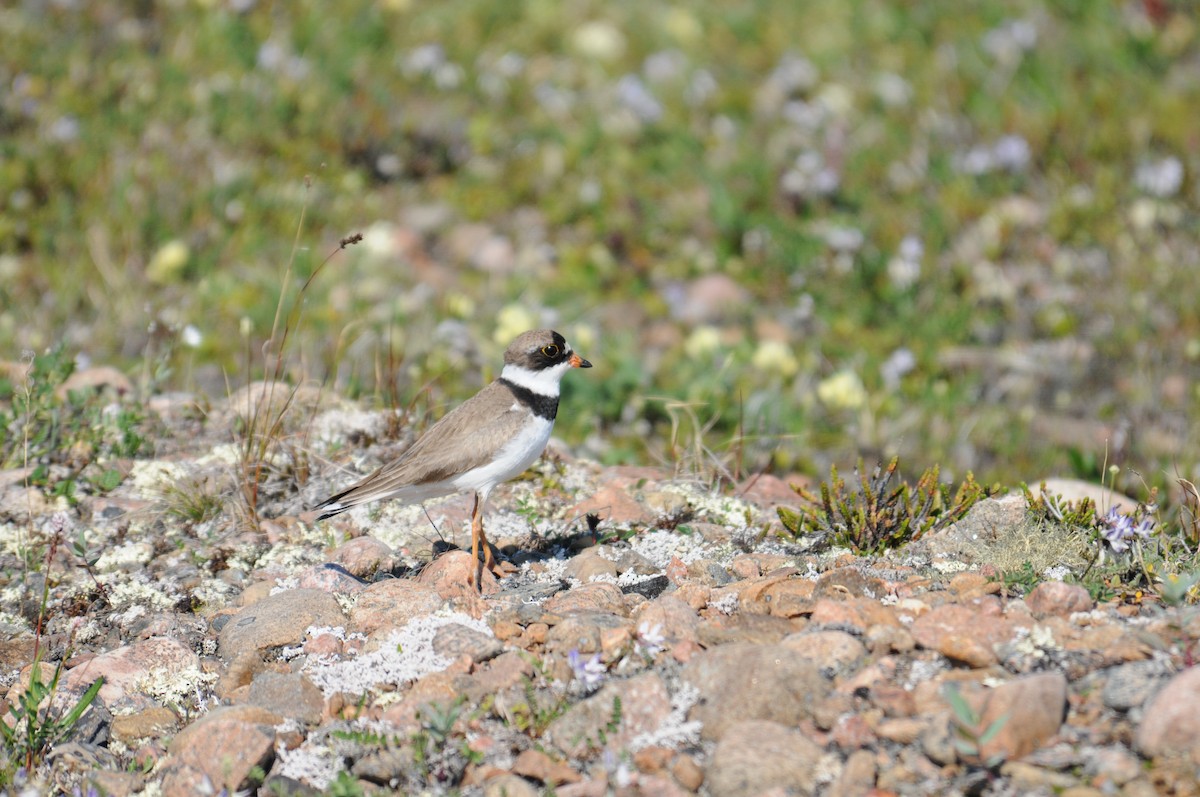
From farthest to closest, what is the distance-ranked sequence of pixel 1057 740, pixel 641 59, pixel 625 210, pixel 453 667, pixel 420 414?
pixel 641 59, pixel 625 210, pixel 420 414, pixel 453 667, pixel 1057 740

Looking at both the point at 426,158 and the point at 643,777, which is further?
the point at 426,158

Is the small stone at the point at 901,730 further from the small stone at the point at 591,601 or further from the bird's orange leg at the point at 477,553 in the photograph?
the bird's orange leg at the point at 477,553

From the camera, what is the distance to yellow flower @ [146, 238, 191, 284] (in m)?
8.75

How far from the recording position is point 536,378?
5605mm

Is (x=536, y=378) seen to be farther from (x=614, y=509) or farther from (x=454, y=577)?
(x=454, y=577)

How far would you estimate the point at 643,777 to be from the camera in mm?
3680

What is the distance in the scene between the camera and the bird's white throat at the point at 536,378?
5570 millimetres

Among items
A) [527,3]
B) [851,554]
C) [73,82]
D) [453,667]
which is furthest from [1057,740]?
[527,3]

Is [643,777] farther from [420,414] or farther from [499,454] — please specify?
[420,414]

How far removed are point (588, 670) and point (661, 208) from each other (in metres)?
6.70

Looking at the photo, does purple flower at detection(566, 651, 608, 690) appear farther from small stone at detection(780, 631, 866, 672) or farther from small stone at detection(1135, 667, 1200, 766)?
small stone at detection(1135, 667, 1200, 766)

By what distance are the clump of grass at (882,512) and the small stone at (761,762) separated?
1.57 metres

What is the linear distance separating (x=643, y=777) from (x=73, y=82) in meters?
8.70


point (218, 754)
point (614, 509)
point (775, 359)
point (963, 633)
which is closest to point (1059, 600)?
point (963, 633)
